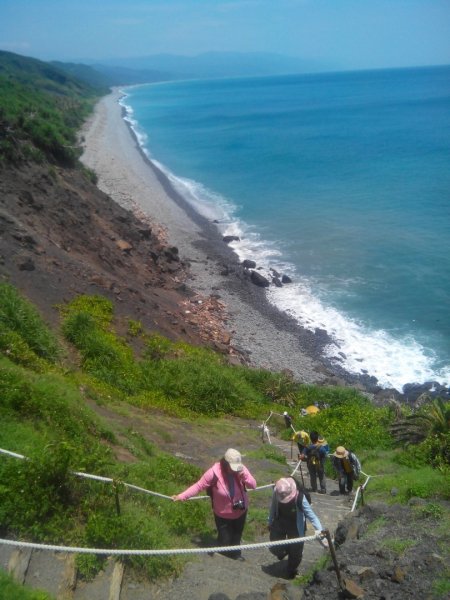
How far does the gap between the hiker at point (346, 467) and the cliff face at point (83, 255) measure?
10.6 meters

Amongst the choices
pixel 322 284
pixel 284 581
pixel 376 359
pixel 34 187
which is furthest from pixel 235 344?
pixel 284 581

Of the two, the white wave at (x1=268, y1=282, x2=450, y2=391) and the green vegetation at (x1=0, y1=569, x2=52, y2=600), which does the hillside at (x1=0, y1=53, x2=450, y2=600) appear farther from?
the white wave at (x1=268, y1=282, x2=450, y2=391)

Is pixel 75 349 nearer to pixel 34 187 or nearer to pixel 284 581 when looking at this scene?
pixel 284 581

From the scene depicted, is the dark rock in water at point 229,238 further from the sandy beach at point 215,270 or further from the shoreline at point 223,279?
the sandy beach at point 215,270

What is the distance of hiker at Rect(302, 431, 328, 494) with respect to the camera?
10.3 metres

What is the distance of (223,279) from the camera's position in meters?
33.7

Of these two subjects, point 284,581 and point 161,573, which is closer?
point 161,573

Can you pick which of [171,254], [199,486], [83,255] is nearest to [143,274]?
[83,255]

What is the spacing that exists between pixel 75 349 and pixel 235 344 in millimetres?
11090

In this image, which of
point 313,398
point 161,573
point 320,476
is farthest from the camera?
point 313,398

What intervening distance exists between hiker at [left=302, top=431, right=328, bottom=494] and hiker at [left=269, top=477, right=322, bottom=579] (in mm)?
4021

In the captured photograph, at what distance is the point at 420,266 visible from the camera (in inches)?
1427

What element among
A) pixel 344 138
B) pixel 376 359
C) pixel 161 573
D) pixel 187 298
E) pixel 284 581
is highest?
pixel 344 138

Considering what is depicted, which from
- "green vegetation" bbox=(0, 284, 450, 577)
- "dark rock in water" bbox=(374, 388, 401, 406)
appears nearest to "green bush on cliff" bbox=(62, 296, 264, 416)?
"green vegetation" bbox=(0, 284, 450, 577)
